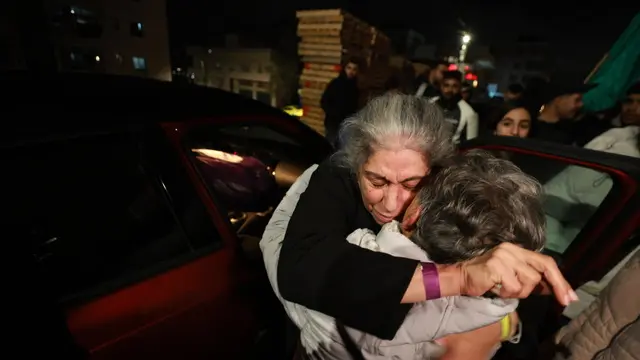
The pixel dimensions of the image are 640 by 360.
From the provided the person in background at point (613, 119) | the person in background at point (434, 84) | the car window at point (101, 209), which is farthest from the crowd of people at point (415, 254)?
the person in background at point (434, 84)

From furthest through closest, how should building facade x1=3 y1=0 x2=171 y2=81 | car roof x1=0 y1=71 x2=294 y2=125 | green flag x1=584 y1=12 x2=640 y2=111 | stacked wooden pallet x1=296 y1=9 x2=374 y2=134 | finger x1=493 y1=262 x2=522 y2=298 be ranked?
stacked wooden pallet x1=296 y1=9 x2=374 y2=134
building facade x1=3 y1=0 x2=171 y2=81
green flag x1=584 y1=12 x2=640 y2=111
car roof x1=0 y1=71 x2=294 y2=125
finger x1=493 y1=262 x2=522 y2=298

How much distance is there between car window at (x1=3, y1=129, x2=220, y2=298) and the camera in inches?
48.8

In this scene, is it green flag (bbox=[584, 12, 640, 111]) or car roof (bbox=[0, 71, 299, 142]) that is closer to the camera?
car roof (bbox=[0, 71, 299, 142])

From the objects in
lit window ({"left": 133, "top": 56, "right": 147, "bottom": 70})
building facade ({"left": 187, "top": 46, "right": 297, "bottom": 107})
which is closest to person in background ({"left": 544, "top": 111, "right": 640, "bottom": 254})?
building facade ({"left": 187, "top": 46, "right": 297, "bottom": 107})

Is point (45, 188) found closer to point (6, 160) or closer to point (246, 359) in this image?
point (6, 160)

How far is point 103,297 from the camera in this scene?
119 centimetres

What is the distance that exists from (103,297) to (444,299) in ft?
3.80

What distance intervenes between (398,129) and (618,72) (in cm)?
357

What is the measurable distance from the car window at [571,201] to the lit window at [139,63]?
15.4m

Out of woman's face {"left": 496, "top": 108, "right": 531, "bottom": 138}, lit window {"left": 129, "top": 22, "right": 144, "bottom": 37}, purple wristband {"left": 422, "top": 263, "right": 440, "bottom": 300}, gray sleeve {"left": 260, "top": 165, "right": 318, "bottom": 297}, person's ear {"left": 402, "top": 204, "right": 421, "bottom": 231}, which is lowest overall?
gray sleeve {"left": 260, "top": 165, "right": 318, "bottom": 297}

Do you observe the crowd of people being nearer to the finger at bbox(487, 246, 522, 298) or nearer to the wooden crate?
the finger at bbox(487, 246, 522, 298)

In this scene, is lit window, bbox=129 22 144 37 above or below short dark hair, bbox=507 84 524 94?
above

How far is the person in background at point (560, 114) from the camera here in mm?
3627

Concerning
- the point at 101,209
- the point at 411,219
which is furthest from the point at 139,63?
the point at 411,219
